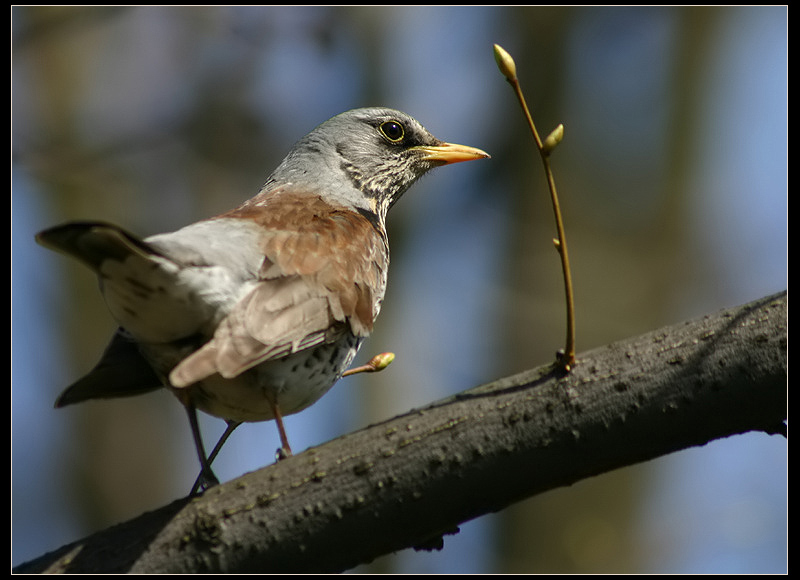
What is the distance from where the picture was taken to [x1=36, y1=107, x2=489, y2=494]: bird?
3203 mm

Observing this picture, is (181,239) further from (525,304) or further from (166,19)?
(166,19)

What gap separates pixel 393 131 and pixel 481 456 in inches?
129

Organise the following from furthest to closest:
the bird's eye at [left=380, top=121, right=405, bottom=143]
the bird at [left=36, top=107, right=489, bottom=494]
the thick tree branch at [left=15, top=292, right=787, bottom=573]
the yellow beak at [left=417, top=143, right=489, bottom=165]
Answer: the bird's eye at [left=380, top=121, right=405, bottom=143] → the yellow beak at [left=417, top=143, right=489, bottom=165] → the bird at [left=36, top=107, right=489, bottom=494] → the thick tree branch at [left=15, top=292, right=787, bottom=573]

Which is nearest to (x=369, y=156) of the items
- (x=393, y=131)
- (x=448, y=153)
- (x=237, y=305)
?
(x=393, y=131)

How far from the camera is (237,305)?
3438mm

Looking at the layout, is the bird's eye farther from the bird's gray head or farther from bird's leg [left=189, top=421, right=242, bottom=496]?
bird's leg [left=189, top=421, right=242, bottom=496]

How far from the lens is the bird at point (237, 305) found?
3.20m

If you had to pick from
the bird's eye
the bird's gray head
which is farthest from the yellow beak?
the bird's eye

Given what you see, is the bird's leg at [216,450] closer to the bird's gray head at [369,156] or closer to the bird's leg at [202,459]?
the bird's leg at [202,459]

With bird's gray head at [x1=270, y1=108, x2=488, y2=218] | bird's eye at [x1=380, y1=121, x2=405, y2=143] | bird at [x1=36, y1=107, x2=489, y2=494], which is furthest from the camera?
bird's eye at [x1=380, y1=121, x2=405, y2=143]

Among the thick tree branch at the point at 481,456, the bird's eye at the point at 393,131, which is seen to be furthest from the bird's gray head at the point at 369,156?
the thick tree branch at the point at 481,456

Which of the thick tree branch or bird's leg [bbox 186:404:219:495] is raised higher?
bird's leg [bbox 186:404:219:495]

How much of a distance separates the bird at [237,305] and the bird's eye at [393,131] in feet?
3.59

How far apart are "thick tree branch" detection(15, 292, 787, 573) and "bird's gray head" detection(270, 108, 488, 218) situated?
2.60 m
